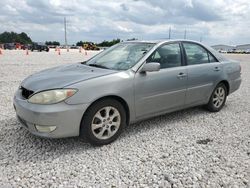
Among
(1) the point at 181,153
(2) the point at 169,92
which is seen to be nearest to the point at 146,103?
(2) the point at 169,92

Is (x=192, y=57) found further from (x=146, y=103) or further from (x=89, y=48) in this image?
(x=89, y=48)

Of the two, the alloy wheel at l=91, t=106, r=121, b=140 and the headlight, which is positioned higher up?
the headlight

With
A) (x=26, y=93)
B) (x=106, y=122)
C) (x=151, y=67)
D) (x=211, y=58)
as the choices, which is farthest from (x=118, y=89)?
(x=211, y=58)

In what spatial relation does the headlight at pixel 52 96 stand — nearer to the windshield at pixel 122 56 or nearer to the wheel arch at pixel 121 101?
the wheel arch at pixel 121 101

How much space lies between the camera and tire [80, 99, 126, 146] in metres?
3.32

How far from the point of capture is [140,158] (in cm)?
321

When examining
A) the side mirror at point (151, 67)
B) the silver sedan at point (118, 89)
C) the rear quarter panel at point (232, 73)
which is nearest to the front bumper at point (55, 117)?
the silver sedan at point (118, 89)

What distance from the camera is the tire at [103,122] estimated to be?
332 cm

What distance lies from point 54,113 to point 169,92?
6.35 feet

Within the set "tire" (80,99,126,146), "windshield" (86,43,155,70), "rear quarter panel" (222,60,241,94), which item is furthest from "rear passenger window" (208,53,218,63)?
"tire" (80,99,126,146)

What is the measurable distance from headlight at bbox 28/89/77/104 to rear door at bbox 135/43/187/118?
1039mm

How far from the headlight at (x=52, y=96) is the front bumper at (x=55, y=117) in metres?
0.05

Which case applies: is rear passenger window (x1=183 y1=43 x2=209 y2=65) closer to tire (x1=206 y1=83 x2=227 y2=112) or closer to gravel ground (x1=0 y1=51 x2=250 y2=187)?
tire (x1=206 y1=83 x2=227 y2=112)

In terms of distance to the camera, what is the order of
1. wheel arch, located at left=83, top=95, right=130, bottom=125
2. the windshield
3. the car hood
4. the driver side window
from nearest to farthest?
the car hood, wheel arch, located at left=83, top=95, right=130, bottom=125, the windshield, the driver side window
